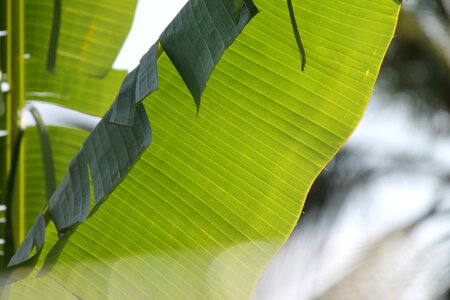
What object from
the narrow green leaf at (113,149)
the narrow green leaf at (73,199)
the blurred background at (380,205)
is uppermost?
the narrow green leaf at (113,149)

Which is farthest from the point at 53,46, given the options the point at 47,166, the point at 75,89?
the point at 75,89

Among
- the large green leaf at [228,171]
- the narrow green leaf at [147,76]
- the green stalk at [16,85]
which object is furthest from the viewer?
the green stalk at [16,85]

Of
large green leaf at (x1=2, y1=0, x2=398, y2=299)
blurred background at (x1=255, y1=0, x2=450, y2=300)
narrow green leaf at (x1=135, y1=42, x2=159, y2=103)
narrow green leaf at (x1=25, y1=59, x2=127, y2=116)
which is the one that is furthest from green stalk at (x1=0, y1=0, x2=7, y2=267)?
blurred background at (x1=255, y1=0, x2=450, y2=300)

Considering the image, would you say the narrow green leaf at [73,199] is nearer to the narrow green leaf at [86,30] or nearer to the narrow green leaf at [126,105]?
the narrow green leaf at [126,105]

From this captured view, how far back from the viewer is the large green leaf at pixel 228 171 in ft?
2.79

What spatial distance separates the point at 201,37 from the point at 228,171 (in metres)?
0.18

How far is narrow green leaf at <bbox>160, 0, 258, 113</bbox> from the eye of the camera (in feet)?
2.32

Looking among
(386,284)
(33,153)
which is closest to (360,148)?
(386,284)

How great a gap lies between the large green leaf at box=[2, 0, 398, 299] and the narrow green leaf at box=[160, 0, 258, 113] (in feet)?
0.39

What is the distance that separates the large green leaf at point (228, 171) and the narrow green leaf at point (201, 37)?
0.39ft

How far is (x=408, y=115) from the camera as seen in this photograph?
4.07m

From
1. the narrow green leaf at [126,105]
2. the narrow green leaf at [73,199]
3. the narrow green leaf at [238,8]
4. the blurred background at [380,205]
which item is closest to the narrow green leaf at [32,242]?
the narrow green leaf at [73,199]

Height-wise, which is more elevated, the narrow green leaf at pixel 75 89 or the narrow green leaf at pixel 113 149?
the narrow green leaf at pixel 113 149

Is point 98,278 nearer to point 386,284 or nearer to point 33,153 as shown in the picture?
point 33,153
